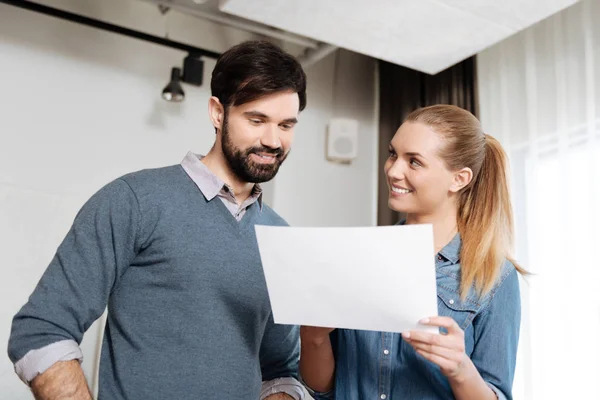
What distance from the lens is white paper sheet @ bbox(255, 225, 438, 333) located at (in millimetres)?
1076

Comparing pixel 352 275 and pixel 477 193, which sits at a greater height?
pixel 477 193

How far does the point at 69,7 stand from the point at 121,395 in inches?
89.1

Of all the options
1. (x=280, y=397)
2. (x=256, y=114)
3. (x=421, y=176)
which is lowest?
(x=280, y=397)

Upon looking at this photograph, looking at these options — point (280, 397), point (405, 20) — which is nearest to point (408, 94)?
point (405, 20)

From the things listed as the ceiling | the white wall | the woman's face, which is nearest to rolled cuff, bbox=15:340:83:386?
the woman's face

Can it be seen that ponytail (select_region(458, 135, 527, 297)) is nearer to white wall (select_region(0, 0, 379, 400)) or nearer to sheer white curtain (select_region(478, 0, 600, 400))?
sheer white curtain (select_region(478, 0, 600, 400))

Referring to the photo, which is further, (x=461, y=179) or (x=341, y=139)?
(x=341, y=139)

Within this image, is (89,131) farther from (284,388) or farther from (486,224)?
(486,224)

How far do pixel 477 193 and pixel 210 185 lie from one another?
0.60 meters

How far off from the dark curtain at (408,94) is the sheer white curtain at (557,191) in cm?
20

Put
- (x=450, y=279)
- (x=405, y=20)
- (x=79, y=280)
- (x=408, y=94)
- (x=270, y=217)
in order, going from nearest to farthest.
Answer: (x=79, y=280) < (x=450, y=279) < (x=270, y=217) < (x=405, y=20) < (x=408, y=94)

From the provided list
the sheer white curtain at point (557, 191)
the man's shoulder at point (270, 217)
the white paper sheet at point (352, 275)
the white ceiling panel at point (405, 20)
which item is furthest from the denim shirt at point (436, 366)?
the white ceiling panel at point (405, 20)

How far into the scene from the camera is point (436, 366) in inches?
51.1

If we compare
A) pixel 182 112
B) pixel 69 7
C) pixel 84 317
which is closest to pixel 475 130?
pixel 84 317
